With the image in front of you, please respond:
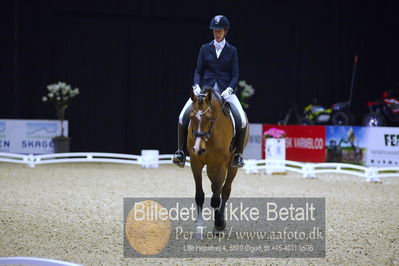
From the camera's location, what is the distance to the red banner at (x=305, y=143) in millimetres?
14336

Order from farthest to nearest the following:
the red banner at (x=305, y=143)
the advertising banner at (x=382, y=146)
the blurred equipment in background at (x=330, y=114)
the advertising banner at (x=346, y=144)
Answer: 1. the blurred equipment in background at (x=330, y=114)
2. the red banner at (x=305, y=143)
3. the advertising banner at (x=346, y=144)
4. the advertising banner at (x=382, y=146)

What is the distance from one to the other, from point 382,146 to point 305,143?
2.17 meters

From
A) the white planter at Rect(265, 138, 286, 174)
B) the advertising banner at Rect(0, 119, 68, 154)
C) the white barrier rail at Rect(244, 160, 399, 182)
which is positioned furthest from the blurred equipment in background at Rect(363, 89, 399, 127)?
the advertising banner at Rect(0, 119, 68, 154)

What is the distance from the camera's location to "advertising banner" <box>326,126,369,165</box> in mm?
13422

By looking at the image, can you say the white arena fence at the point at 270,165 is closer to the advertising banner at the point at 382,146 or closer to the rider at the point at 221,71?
the advertising banner at the point at 382,146

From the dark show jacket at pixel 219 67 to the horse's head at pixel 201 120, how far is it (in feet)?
2.22

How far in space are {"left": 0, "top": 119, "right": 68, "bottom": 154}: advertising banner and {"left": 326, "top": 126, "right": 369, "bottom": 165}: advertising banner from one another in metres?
6.88

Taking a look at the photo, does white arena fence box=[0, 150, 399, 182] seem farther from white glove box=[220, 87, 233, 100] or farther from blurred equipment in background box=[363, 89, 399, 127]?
white glove box=[220, 87, 233, 100]

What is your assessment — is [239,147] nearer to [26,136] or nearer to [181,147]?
[181,147]

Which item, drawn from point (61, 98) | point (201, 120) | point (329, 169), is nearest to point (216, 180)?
point (201, 120)

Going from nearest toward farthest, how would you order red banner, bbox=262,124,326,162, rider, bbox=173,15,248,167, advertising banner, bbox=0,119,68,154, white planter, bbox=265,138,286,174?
rider, bbox=173,15,248,167 < white planter, bbox=265,138,286,174 < red banner, bbox=262,124,326,162 < advertising banner, bbox=0,119,68,154

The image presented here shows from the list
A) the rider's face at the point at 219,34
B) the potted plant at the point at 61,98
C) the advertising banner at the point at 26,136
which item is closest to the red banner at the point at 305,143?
the potted plant at the point at 61,98

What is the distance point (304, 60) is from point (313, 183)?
796 cm

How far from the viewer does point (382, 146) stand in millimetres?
13031
